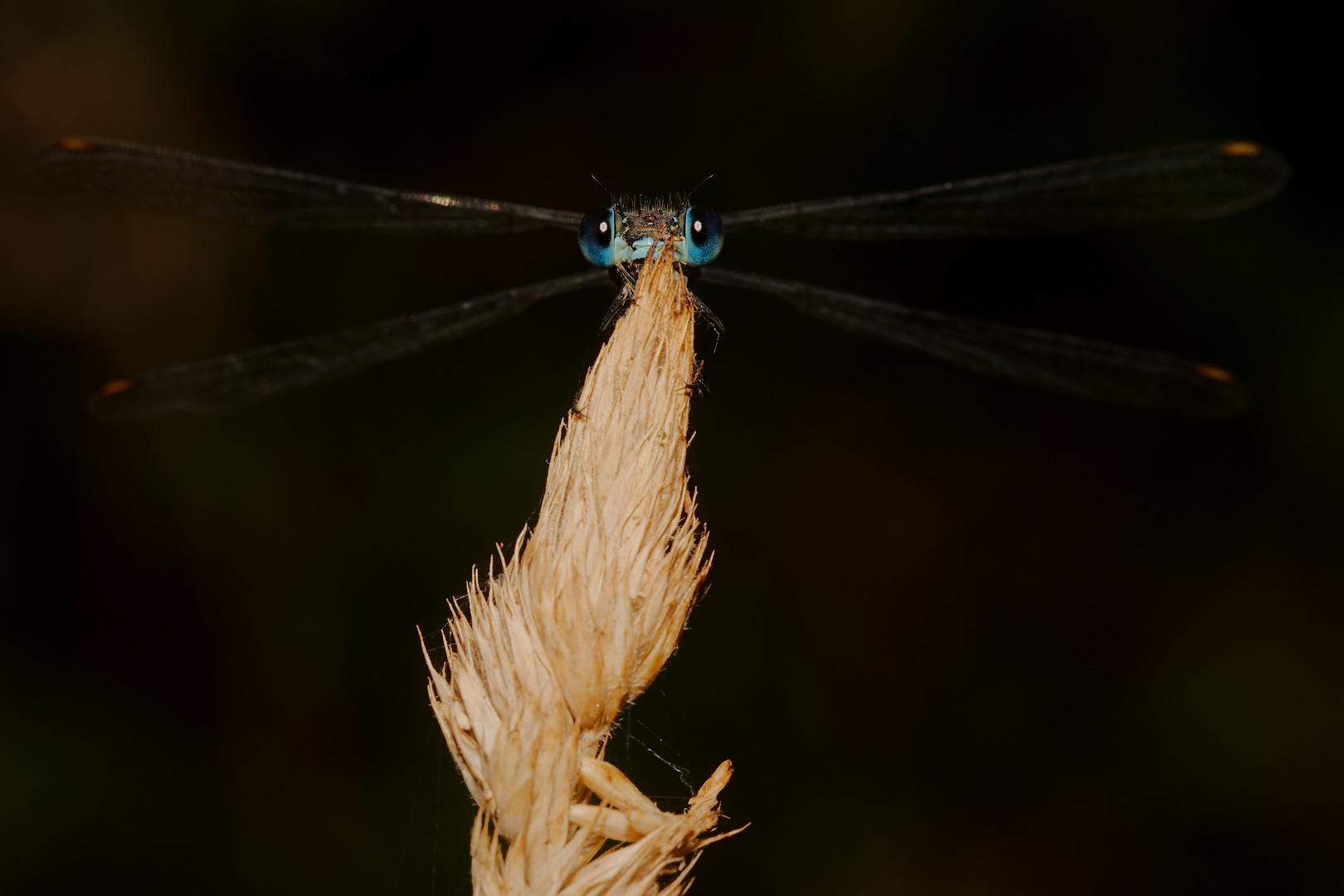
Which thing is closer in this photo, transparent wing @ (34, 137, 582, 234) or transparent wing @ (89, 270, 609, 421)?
transparent wing @ (89, 270, 609, 421)

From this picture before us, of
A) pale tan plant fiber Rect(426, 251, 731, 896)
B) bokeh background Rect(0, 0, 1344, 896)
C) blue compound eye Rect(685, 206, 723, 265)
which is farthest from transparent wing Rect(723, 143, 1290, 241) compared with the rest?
pale tan plant fiber Rect(426, 251, 731, 896)

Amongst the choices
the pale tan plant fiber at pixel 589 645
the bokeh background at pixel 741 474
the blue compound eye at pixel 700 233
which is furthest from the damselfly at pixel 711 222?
the bokeh background at pixel 741 474

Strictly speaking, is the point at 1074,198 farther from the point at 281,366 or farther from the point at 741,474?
the point at 281,366

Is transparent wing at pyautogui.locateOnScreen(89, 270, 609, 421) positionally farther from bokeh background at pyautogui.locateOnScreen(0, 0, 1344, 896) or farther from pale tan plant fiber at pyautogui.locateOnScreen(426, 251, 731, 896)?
bokeh background at pyautogui.locateOnScreen(0, 0, 1344, 896)

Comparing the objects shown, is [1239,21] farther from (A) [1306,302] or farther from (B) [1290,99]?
(A) [1306,302]

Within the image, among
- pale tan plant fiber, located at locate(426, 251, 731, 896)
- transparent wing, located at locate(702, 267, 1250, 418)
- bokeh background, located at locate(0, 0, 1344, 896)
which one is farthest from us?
bokeh background, located at locate(0, 0, 1344, 896)

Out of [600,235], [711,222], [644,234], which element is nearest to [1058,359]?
[711,222]

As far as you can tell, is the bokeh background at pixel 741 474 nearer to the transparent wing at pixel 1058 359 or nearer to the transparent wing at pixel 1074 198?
the transparent wing at pixel 1074 198

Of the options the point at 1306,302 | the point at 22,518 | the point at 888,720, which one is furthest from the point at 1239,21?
the point at 22,518
